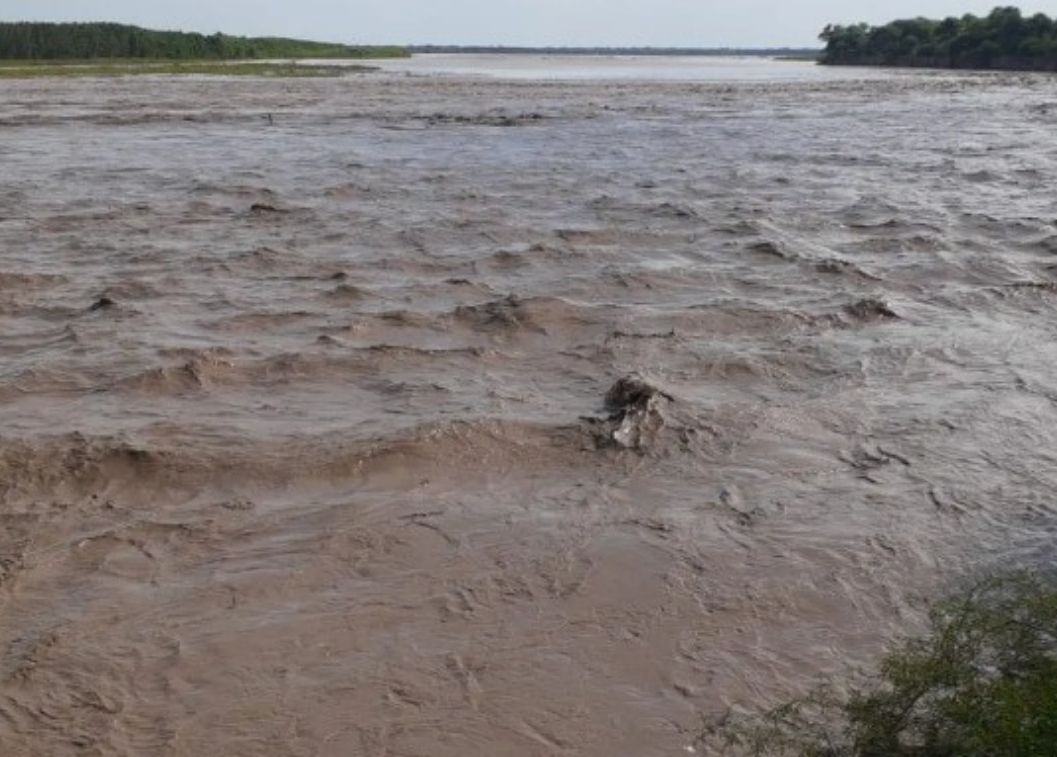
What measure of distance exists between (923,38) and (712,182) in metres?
79.1

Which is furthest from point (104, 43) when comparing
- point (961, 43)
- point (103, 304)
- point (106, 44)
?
point (103, 304)

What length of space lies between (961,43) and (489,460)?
83.0 meters

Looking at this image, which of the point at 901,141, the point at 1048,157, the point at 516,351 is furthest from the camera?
the point at 901,141

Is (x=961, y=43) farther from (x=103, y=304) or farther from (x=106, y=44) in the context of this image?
(x=103, y=304)

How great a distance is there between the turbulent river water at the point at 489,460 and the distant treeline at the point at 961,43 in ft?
Answer: 218

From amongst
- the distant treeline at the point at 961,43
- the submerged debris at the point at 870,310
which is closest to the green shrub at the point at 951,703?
the submerged debris at the point at 870,310

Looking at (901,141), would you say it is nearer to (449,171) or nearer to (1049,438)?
(449,171)

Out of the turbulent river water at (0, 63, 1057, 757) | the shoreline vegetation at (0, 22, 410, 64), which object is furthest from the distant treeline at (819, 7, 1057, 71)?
the turbulent river water at (0, 63, 1057, 757)

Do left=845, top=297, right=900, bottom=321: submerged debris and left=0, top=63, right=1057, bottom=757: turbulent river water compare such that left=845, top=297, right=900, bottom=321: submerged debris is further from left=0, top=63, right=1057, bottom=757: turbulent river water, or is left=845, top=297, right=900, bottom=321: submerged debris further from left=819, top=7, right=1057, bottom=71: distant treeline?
left=819, top=7, right=1057, bottom=71: distant treeline

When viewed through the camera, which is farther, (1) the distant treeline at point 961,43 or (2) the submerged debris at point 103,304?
(1) the distant treeline at point 961,43

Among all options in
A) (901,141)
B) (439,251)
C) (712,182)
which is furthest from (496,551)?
(901,141)

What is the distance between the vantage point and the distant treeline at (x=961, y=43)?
233 feet

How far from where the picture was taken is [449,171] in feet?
57.6

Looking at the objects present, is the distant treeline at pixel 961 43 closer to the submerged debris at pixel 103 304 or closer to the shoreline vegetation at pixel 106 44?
the shoreline vegetation at pixel 106 44
